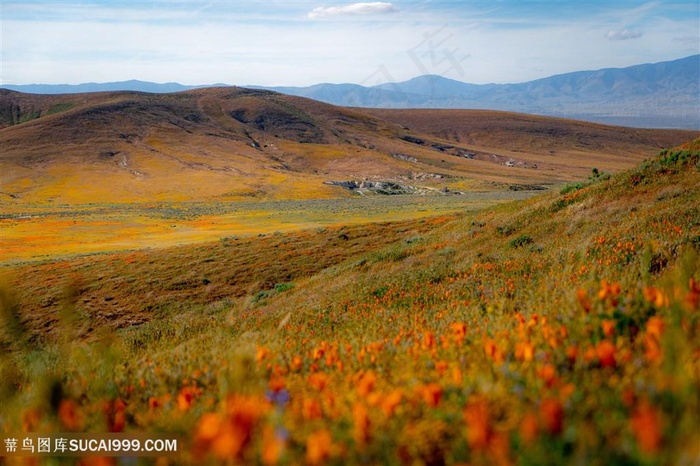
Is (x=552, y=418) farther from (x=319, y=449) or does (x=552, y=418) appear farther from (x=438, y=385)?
(x=319, y=449)

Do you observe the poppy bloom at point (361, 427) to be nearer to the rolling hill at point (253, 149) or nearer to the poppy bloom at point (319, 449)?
the poppy bloom at point (319, 449)

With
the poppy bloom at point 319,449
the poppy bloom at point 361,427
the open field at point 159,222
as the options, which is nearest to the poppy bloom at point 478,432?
the poppy bloom at point 361,427

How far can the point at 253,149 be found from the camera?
13525cm

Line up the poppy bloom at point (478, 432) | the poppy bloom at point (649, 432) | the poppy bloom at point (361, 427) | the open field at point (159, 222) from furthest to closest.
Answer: the open field at point (159, 222)
the poppy bloom at point (361, 427)
the poppy bloom at point (478, 432)
the poppy bloom at point (649, 432)

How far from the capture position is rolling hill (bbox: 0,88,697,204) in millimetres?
95500

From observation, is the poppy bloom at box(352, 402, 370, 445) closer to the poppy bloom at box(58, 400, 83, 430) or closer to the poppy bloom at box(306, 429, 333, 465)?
the poppy bloom at box(306, 429, 333, 465)

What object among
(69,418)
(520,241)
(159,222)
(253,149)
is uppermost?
(253,149)

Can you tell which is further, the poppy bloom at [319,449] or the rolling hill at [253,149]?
the rolling hill at [253,149]

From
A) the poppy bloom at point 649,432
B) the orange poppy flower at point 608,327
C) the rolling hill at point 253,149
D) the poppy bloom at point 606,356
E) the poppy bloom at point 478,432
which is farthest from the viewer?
the rolling hill at point 253,149

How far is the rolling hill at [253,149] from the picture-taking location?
95.5 meters

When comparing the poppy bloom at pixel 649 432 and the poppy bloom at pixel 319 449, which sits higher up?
the poppy bloom at pixel 649 432

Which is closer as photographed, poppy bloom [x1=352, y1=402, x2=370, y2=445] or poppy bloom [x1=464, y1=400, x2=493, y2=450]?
poppy bloom [x1=464, y1=400, x2=493, y2=450]

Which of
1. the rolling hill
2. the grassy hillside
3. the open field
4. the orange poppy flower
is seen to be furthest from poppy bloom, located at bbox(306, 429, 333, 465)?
the rolling hill

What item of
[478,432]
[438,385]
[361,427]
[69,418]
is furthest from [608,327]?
[69,418]
